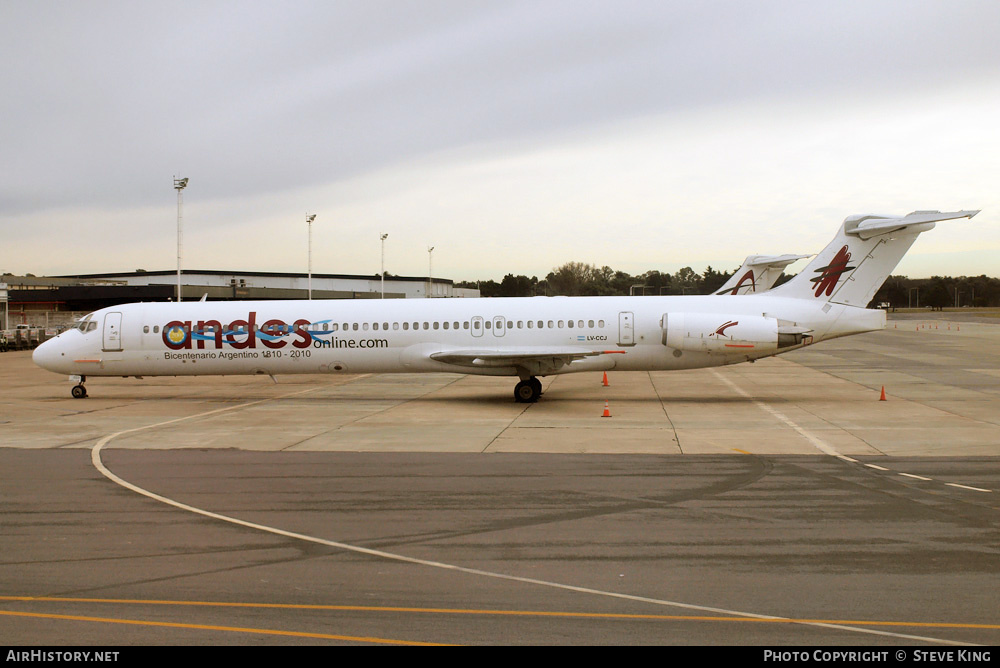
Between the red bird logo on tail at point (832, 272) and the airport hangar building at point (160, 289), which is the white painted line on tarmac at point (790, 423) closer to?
the red bird logo on tail at point (832, 272)

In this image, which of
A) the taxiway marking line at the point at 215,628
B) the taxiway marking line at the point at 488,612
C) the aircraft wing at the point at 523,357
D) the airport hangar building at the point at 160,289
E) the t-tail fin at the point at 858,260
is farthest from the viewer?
the airport hangar building at the point at 160,289

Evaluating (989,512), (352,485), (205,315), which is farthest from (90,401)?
(989,512)

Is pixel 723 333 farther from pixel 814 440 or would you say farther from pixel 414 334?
pixel 414 334

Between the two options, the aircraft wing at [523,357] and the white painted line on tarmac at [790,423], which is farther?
the aircraft wing at [523,357]

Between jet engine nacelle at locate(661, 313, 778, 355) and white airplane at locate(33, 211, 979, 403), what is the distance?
0.10 feet

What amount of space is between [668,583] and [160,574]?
536 centimetres

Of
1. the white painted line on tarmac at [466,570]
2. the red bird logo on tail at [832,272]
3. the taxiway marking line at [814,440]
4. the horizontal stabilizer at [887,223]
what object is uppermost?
the horizontal stabilizer at [887,223]

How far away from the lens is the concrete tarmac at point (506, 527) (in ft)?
22.5

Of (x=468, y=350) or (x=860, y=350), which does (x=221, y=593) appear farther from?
(x=860, y=350)

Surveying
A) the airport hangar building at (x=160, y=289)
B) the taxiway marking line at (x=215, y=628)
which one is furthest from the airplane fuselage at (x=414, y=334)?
the airport hangar building at (x=160, y=289)

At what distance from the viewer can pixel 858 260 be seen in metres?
22.9

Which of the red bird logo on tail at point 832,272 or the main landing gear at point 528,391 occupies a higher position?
the red bird logo on tail at point 832,272

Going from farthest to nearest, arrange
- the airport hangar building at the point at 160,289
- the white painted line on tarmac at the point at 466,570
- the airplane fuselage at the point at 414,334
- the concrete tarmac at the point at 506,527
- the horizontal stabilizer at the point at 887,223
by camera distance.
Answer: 1. the airport hangar building at the point at 160,289
2. the airplane fuselage at the point at 414,334
3. the horizontal stabilizer at the point at 887,223
4. the concrete tarmac at the point at 506,527
5. the white painted line on tarmac at the point at 466,570

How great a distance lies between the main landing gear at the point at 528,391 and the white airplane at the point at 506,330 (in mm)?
34
